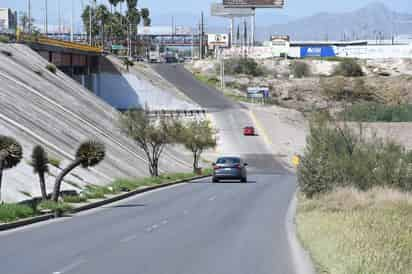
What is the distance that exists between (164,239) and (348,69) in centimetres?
13280

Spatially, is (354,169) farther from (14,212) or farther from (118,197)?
(14,212)

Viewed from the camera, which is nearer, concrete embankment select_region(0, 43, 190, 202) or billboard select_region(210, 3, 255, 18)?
concrete embankment select_region(0, 43, 190, 202)

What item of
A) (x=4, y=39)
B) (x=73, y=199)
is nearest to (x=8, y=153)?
(x=73, y=199)

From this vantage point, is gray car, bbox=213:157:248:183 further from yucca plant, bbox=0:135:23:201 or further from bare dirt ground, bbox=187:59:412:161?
bare dirt ground, bbox=187:59:412:161

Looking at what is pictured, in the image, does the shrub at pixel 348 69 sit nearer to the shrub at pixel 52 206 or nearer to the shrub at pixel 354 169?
the shrub at pixel 354 169

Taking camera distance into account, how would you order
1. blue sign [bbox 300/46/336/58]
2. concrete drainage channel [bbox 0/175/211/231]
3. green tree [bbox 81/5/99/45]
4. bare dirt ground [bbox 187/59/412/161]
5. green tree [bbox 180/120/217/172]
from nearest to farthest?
concrete drainage channel [bbox 0/175/211/231], green tree [bbox 180/120/217/172], bare dirt ground [bbox 187/59/412/161], green tree [bbox 81/5/99/45], blue sign [bbox 300/46/336/58]

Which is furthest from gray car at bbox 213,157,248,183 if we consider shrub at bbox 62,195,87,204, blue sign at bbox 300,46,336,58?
blue sign at bbox 300,46,336,58

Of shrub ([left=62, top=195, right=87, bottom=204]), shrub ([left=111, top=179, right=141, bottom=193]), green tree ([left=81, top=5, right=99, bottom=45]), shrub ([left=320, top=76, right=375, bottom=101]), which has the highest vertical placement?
green tree ([left=81, top=5, right=99, bottom=45])

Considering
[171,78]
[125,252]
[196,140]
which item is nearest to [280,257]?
[125,252]

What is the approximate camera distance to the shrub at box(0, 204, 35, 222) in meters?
23.0

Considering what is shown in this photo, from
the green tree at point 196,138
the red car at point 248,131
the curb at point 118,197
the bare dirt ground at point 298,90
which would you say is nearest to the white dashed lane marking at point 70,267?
the curb at point 118,197

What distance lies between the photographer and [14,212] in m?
23.6

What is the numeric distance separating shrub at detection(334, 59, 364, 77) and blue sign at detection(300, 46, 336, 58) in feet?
90.9

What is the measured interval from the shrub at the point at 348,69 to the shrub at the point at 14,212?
126 m
